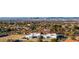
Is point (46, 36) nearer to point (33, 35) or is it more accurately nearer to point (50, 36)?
point (50, 36)

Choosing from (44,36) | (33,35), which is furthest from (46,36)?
(33,35)
